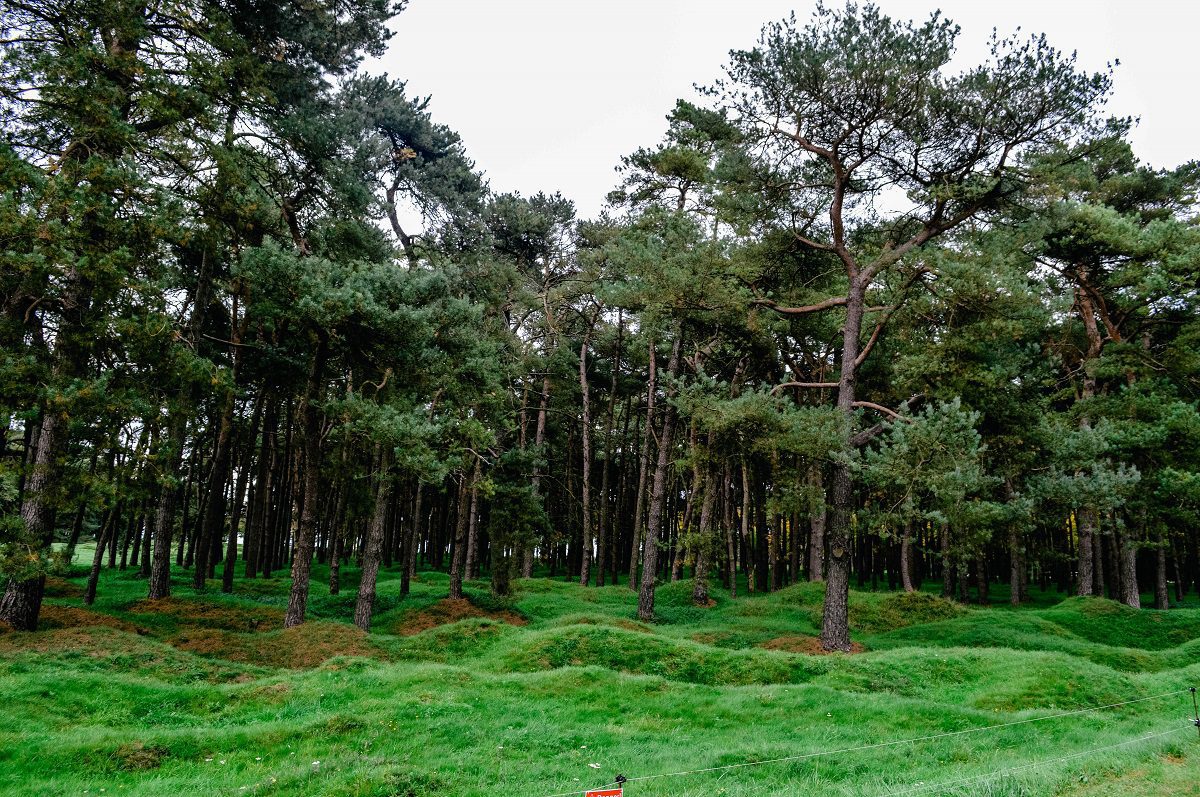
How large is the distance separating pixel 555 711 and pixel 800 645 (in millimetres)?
8723

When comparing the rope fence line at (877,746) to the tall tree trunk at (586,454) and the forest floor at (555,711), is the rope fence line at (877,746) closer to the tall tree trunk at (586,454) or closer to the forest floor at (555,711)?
the forest floor at (555,711)

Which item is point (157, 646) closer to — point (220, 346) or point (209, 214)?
point (209, 214)

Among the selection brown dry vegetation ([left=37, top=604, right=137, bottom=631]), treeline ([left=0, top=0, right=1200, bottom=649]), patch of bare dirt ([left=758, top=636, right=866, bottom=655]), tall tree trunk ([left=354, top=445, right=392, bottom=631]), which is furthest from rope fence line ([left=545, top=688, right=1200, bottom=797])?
brown dry vegetation ([left=37, top=604, right=137, bottom=631])

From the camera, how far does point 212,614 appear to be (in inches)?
704

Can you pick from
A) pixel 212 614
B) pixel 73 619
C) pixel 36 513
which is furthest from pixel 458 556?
pixel 36 513

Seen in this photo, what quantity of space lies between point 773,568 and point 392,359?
24649 millimetres

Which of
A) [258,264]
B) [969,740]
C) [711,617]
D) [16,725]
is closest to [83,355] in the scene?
[258,264]

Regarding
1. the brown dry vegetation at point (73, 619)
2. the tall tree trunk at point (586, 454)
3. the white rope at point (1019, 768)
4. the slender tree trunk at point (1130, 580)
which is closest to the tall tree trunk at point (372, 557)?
the brown dry vegetation at point (73, 619)

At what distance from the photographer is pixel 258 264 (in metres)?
15.3

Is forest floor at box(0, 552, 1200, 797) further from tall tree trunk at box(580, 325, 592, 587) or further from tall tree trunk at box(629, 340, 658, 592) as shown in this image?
tall tree trunk at box(580, 325, 592, 587)

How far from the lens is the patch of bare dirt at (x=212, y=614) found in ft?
56.5

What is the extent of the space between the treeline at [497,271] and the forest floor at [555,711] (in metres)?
2.42

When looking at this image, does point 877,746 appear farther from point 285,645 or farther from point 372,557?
point 372,557

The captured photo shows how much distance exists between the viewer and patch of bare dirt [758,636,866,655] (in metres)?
16.5
